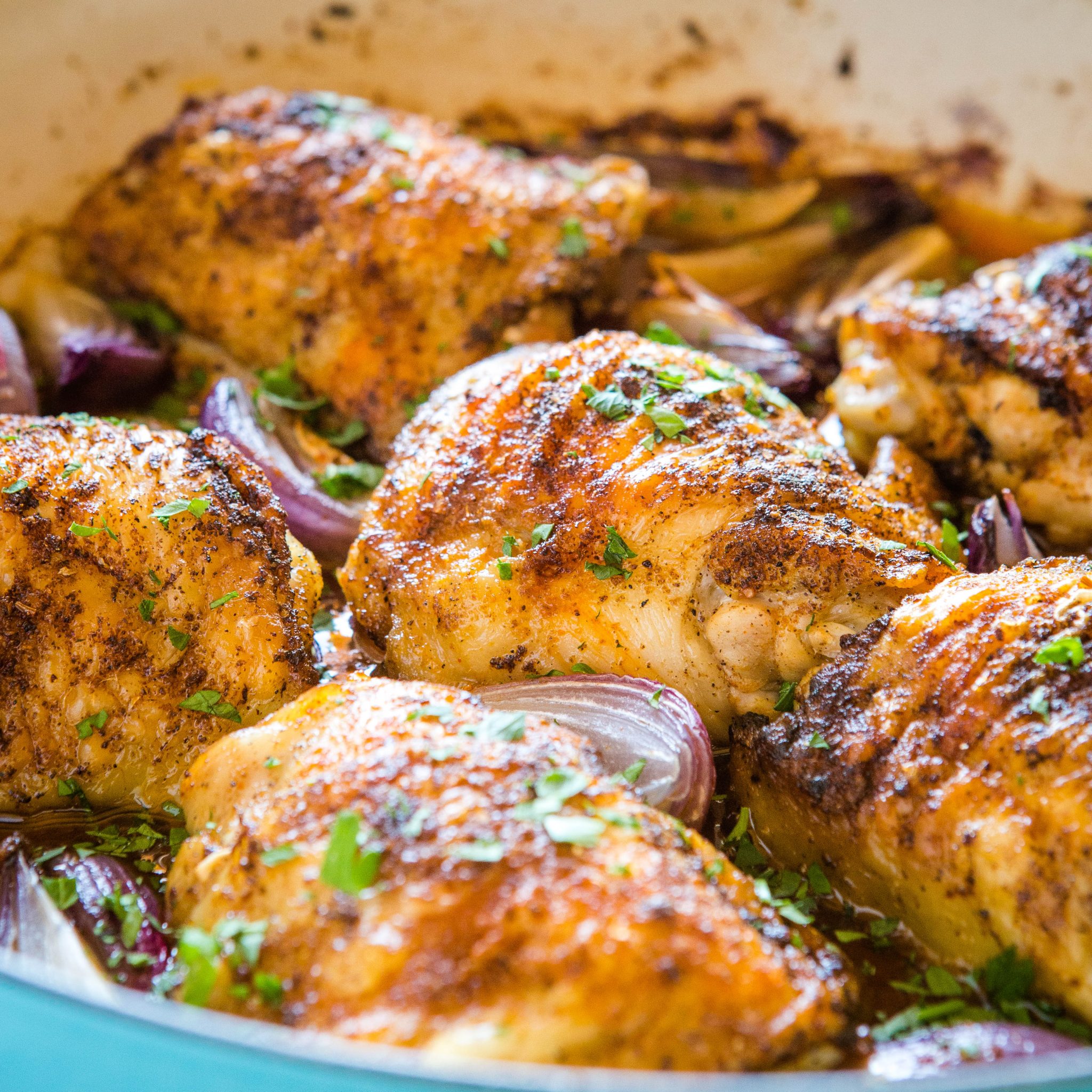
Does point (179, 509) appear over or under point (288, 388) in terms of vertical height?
over

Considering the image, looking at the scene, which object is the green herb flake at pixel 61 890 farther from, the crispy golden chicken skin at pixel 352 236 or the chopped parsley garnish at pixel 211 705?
the crispy golden chicken skin at pixel 352 236

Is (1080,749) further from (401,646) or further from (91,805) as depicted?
(91,805)

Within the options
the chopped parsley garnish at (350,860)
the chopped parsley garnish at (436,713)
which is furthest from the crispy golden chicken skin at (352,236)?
the chopped parsley garnish at (350,860)

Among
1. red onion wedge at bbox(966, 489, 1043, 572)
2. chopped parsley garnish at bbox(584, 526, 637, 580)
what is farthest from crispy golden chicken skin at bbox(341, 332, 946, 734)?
red onion wedge at bbox(966, 489, 1043, 572)

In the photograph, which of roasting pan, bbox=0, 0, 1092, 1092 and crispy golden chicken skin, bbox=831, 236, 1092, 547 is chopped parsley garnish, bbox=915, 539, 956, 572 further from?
roasting pan, bbox=0, 0, 1092, 1092

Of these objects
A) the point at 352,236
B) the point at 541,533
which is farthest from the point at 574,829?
the point at 352,236

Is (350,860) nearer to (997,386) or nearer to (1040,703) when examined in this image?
(1040,703)

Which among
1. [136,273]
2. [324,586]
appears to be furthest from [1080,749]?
[136,273]
